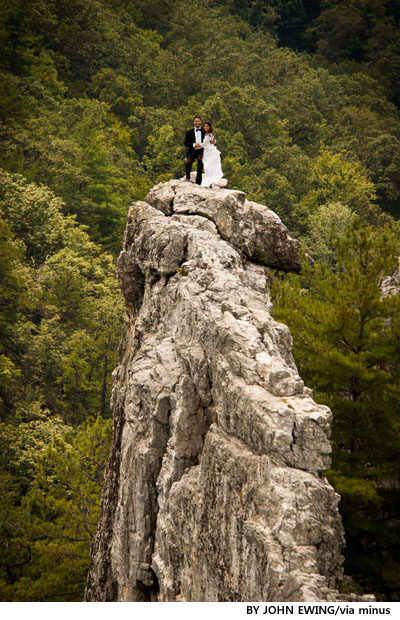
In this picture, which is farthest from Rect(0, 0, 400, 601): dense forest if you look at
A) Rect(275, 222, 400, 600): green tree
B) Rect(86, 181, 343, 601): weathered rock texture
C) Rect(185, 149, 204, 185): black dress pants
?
Rect(185, 149, 204, 185): black dress pants

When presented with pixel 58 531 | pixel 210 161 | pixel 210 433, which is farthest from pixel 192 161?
pixel 58 531

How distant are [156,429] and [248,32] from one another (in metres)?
81.1

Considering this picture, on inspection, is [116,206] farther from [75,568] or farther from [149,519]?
[149,519]

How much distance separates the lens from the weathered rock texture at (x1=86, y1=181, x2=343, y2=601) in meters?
10.1

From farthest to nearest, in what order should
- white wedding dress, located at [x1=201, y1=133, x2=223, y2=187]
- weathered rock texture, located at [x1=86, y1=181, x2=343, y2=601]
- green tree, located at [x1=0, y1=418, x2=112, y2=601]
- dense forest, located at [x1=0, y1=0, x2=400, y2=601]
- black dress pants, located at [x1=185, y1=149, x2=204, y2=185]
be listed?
1. green tree, located at [x1=0, y1=418, x2=112, y2=601]
2. white wedding dress, located at [x1=201, y1=133, x2=223, y2=187]
3. black dress pants, located at [x1=185, y1=149, x2=204, y2=185]
4. dense forest, located at [x1=0, y1=0, x2=400, y2=601]
5. weathered rock texture, located at [x1=86, y1=181, x2=343, y2=601]

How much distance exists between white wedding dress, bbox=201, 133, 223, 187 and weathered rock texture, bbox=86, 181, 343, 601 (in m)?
1.46

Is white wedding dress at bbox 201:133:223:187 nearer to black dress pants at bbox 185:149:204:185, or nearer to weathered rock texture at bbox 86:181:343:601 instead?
black dress pants at bbox 185:149:204:185

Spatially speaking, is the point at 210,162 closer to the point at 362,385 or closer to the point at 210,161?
the point at 210,161

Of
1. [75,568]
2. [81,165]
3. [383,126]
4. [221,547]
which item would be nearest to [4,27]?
[81,165]

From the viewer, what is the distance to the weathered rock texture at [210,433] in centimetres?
1012

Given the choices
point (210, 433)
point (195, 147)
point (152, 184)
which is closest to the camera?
point (210, 433)

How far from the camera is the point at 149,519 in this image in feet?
45.3

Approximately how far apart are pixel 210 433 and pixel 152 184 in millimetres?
46690

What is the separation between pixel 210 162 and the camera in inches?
767
